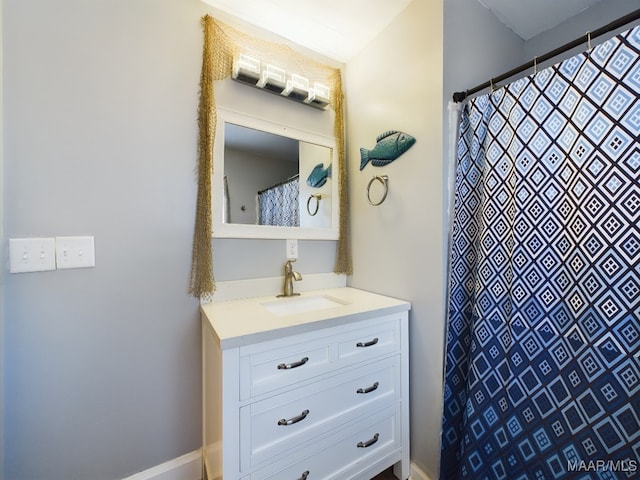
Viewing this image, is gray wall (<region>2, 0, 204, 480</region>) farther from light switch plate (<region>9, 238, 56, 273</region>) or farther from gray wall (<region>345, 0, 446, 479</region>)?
gray wall (<region>345, 0, 446, 479</region>)

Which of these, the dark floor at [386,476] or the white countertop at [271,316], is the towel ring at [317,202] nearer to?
the white countertop at [271,316]

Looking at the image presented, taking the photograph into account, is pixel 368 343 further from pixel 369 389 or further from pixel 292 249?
pixel 292 249

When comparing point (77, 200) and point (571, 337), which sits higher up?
point (77, 200)

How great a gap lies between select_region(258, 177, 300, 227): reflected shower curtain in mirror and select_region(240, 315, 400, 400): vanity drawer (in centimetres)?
74

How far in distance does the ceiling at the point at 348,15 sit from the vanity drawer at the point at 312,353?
160cm

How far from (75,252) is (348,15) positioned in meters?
1.76

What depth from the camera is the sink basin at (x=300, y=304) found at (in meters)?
1.46

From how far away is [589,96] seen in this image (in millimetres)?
891

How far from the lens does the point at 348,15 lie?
148 centimetres

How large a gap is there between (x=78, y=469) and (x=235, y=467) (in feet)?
2.45

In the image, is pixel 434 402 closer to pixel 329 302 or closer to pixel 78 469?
pixel 329 302

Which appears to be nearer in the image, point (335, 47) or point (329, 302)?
point (329, 302)

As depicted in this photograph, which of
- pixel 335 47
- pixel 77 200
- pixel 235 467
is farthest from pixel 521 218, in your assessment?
pixel 77 200

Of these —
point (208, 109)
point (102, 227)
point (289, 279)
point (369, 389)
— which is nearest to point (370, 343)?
point (369, 389)
